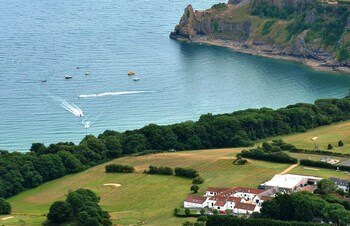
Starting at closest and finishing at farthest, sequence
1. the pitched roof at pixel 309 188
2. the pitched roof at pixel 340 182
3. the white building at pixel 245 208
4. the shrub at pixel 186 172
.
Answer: the white building at pixel 245 208 < the pitched roof at pixel 309 188 < the pitched roof at pixel 340 182 < the shrub at pixel 186 172

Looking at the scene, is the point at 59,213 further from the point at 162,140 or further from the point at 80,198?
the point at 162,140

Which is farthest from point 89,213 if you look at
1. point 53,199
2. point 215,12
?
point 215,12

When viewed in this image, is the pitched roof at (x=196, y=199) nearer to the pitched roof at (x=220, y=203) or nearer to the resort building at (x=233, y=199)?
the resort building at (x=233, y=199)

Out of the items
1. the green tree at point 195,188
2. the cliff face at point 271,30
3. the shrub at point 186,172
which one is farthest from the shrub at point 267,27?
the green tree at point 195,188

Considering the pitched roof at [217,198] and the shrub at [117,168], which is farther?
the shrub at [117,168]

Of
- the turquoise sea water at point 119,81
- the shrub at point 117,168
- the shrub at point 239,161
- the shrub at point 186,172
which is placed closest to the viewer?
the shrub at point 186,172

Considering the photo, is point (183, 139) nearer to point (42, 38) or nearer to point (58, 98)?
point (58, 98)

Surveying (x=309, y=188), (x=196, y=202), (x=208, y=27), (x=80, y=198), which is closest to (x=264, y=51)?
(x=208, y=27)
